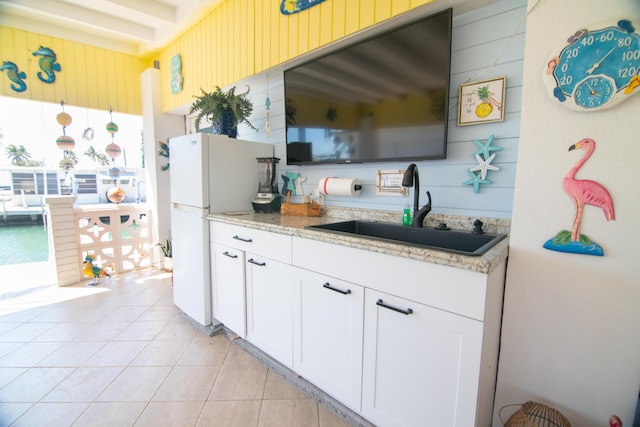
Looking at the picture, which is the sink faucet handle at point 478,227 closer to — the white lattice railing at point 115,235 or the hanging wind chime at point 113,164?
the white lattice railing at point 115,235

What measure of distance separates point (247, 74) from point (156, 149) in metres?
2.11

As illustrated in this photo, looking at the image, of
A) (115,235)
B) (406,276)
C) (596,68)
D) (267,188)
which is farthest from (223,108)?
(115,235)

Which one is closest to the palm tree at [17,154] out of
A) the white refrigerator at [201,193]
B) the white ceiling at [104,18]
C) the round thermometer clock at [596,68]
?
the white ceiling at [104,18]

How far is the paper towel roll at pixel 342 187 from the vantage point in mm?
1872

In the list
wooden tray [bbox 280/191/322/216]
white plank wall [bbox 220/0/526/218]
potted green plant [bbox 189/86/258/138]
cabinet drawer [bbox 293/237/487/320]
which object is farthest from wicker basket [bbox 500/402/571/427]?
potted green plant [bbox 189/86/258/138]

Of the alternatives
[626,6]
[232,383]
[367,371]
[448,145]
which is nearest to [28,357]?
[232,383]

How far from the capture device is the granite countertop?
→ 931 millimetres

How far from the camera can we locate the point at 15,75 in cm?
298

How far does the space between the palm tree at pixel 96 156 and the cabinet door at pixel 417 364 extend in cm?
421

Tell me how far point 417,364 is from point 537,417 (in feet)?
1.50

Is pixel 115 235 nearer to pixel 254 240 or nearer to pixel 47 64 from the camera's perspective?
pixel 47 64

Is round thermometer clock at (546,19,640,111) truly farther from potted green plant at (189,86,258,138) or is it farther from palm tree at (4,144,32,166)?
palm tree at (4,144,32,166)

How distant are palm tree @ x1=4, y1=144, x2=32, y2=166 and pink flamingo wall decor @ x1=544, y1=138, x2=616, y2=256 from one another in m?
5.58

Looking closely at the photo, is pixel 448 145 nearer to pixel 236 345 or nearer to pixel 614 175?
pixel 614 175
